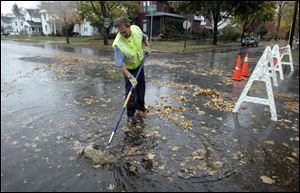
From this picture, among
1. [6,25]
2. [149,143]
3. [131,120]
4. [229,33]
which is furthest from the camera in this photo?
[229,33]

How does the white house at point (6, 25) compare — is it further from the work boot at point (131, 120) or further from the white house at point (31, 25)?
the work boot at point (131, 120)

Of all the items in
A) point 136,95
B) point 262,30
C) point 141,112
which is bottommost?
point 141,112

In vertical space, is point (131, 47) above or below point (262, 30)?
below

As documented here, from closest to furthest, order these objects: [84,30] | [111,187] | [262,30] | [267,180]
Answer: [111,187] < [267,180] < [84,30] < [262,30]

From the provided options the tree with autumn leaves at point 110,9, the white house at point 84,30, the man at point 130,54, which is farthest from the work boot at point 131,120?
the white house at point 84,30

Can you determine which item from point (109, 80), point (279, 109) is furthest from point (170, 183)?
point (109, 80)

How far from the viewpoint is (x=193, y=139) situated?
175 inches

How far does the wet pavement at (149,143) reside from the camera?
3.23 m

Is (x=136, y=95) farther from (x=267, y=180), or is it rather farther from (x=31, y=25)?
(x=31, y=25)

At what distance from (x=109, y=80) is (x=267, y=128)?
5.53 metres

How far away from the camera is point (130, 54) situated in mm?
4699

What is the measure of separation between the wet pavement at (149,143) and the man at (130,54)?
0.43 meters

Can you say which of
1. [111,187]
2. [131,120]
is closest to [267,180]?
[111,187]

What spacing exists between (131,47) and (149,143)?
173 centimetres
